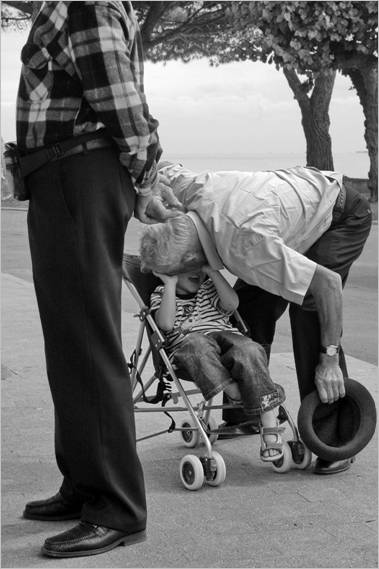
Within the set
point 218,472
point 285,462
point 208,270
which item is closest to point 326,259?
point 208,270

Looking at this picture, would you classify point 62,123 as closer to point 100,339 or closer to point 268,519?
point 100,339

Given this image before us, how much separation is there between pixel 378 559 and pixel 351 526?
30 cm

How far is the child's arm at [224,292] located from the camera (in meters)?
4.60

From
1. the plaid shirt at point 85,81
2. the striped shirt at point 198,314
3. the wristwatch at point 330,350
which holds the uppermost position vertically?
the plaid shirt at point 85,81

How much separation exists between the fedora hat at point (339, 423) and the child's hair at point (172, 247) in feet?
2.57

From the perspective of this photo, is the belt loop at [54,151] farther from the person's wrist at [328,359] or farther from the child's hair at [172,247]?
the person's wrist at [328,359]

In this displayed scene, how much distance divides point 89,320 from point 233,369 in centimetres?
109

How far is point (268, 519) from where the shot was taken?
404 centimetres

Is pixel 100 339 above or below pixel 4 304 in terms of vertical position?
above

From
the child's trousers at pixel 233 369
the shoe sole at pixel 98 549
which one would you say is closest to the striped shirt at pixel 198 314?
the child's trousers at pixel 233 369

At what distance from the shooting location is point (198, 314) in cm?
473

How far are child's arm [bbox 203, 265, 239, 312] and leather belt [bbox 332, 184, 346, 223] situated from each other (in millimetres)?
527

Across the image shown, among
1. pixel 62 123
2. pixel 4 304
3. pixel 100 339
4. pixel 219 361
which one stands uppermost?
pixel 62 123

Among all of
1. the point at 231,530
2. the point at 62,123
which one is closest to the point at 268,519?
the point at 231,530
